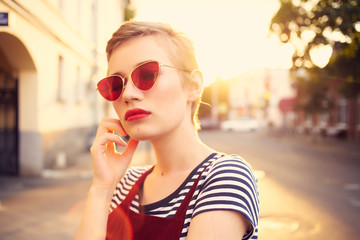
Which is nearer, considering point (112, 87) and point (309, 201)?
point (112, 87)

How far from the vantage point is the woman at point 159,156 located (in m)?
1.30

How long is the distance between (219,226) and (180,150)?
50 centimetres

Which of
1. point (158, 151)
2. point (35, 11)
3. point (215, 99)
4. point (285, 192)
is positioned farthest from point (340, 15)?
point (215, 99)

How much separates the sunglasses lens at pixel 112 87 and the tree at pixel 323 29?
10.1 metres

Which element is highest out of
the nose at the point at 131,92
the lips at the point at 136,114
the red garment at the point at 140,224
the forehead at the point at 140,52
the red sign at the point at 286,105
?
the red sign at the point at 286,105

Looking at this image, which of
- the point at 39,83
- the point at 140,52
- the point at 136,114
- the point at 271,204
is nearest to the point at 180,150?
the point at 136,114

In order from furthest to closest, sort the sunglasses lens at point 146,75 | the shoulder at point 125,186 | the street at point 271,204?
1. the street at point 271,204
2. the shoulder at point 125,186
3. the sunglasses lens at point 146,75

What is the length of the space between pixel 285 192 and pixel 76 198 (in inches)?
181

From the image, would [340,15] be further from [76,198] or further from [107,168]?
[107,168]

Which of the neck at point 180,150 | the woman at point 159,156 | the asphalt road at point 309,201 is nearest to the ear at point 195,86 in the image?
the woman at point 159,156

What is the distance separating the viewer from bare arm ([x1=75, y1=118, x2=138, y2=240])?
1.48 m

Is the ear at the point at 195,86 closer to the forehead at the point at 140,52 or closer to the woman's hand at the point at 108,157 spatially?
the forehead at the point at 140,52

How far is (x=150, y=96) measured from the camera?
1.49 metres

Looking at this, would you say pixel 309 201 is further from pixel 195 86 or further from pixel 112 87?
pixel 112 87
